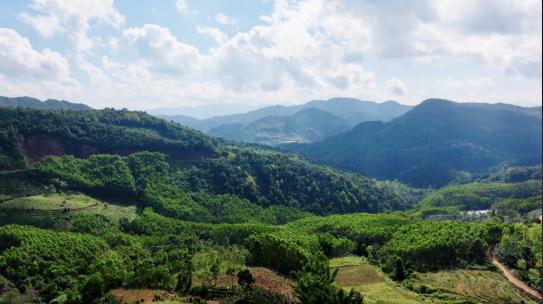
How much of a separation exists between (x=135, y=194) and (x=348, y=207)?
81760mm

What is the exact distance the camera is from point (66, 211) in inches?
4274

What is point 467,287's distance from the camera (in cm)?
6825

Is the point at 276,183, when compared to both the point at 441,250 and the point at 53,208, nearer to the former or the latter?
the point at 53,208

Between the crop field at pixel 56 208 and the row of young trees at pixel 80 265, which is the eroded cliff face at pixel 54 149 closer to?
the crop field at pixel 56 208

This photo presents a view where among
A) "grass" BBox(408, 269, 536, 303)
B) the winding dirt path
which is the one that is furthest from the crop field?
the winding dirt path

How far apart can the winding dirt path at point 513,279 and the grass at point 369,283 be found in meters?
16.3

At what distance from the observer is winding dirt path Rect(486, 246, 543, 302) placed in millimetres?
66675

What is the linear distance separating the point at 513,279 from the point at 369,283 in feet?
74.6

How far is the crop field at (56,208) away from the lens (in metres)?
102

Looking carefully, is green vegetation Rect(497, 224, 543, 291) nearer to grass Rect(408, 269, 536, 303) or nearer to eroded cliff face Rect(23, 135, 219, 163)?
grass Rect(408, 269, 536, 303)

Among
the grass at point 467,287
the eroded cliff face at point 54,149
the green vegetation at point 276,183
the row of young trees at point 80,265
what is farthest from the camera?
the green vegetation at point 276,183

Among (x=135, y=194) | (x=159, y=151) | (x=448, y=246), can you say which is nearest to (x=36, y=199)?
(x=135, y=194)

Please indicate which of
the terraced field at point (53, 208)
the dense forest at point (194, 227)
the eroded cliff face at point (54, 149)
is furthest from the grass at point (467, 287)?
the eroded cliff face at point (54, 149)

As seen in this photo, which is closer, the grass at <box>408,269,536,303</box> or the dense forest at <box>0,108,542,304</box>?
the dense forest at <box>0,108,542,304</box>
